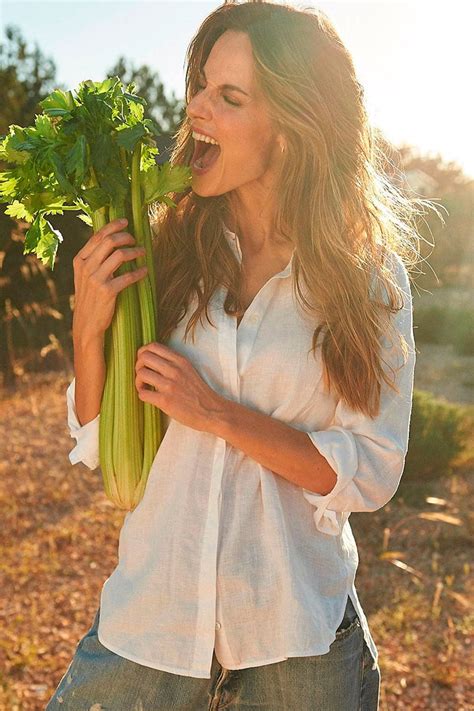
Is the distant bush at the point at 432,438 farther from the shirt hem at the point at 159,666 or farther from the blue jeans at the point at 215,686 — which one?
the shirt hem at the point at 159,666

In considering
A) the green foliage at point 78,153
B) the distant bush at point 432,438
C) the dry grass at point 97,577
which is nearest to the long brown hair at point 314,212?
the green foliage at point 78,153

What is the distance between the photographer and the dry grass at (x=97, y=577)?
153 inches

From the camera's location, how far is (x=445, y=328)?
35.1 feet

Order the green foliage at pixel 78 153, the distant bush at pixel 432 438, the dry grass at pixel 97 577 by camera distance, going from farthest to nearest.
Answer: the distant bush at pixel 432 438
the dry grass at pixel 97 577
the green foliage at pixel 78 153

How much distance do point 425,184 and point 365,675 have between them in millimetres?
18905

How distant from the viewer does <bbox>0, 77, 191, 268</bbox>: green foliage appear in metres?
1.94

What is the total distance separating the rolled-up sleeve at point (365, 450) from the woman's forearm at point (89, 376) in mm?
513

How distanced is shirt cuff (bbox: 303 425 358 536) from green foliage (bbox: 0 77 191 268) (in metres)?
0.71

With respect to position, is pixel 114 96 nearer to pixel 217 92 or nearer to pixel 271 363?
pixel 217 92

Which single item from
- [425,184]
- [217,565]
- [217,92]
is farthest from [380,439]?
[425,184]

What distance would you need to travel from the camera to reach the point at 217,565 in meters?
2.08

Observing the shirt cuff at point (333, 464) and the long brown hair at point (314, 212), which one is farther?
the long brown hair at point (314, 212)

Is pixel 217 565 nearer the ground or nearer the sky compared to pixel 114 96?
nearer the ground

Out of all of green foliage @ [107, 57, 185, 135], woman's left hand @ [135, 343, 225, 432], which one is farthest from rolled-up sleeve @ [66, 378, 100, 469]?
green foliage @ [107, 57, 185, 135]
